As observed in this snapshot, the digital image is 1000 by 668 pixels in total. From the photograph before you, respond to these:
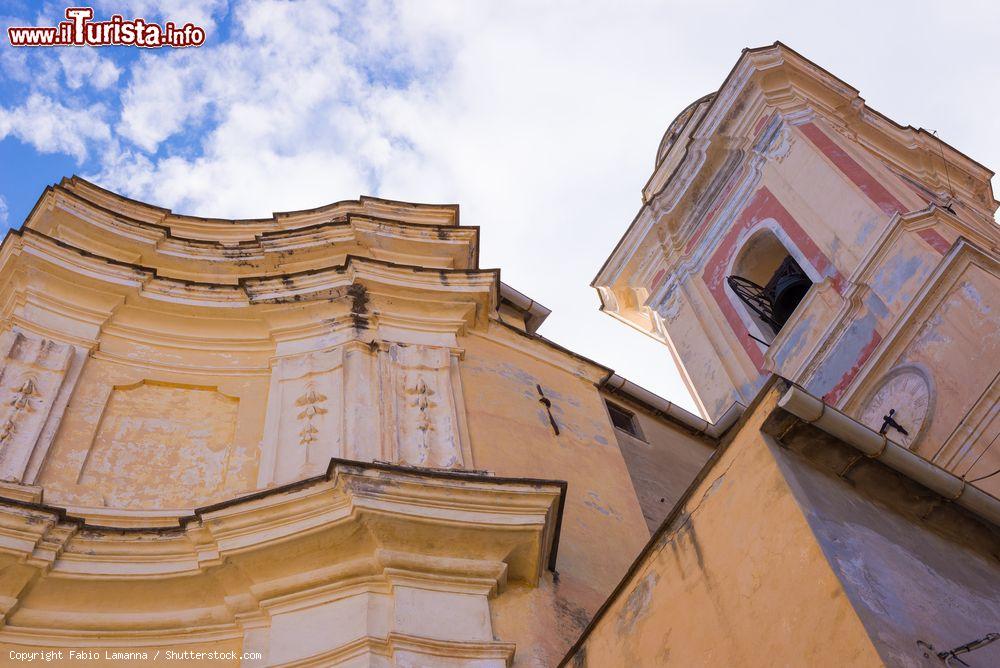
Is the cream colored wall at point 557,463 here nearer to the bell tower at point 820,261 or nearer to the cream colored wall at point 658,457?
the cream colored wall at point 658,457

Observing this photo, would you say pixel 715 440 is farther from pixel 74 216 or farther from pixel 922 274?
pixel 74 216

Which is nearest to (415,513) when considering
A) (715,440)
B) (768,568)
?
(768,568)

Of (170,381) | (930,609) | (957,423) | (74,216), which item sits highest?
(74,216)

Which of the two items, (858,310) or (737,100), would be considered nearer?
(858,310)

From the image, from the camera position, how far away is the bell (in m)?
15.4

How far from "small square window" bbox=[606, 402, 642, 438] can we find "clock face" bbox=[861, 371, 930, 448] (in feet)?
8.13

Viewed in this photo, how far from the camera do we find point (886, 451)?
5383mm

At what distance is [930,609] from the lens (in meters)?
4.54

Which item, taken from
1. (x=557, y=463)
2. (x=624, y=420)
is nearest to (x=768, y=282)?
(x=624, y=420)

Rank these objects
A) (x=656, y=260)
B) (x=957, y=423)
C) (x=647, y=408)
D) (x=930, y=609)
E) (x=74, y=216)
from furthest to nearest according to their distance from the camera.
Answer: (x=656, y=260), (x=647, y=408), (x=74, y=216), (x=957, y=423), (x=930, y=609)

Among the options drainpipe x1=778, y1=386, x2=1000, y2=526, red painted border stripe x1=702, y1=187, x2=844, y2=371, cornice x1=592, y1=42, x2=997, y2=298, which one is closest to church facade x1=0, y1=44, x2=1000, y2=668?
→ drainpipe x1=778, y1=386, x2=1000, y2=526

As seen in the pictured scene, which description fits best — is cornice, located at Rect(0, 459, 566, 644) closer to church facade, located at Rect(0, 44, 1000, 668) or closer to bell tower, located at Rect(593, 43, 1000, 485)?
church facade, located at Rect(0, 44, 1000, 668)

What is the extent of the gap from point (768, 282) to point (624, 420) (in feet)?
19.4

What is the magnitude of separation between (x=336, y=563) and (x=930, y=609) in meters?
3.87
